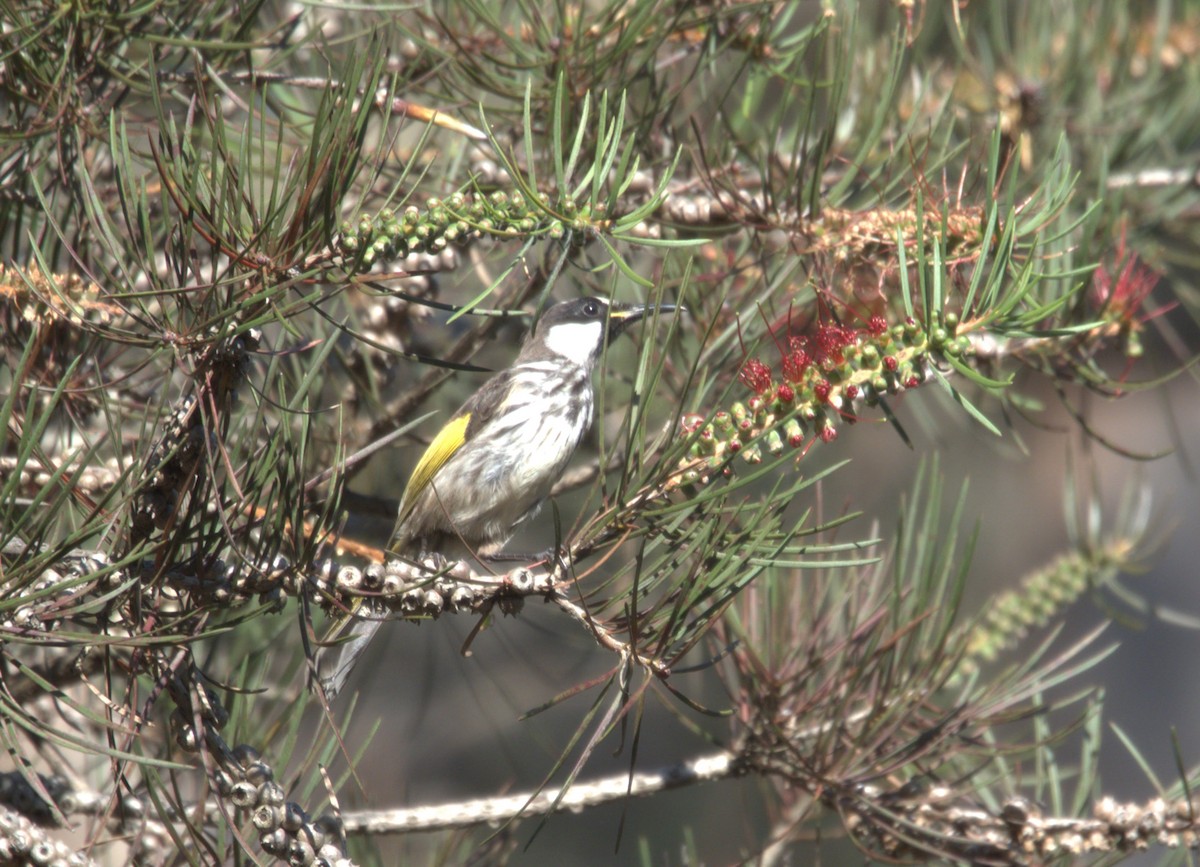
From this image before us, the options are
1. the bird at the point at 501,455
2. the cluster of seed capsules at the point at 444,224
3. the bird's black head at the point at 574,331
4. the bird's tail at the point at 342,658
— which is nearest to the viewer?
the cluster of seed capsules at the point at 444,224

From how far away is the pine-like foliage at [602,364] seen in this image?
36.8 inches

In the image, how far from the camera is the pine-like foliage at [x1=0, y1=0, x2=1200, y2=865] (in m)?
0.93

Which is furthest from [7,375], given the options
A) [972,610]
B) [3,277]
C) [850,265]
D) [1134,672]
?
[1134,672]

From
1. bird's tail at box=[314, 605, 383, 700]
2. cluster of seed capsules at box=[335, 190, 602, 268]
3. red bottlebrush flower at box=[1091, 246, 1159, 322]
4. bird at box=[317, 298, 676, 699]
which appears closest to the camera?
cluster of seed capsules at box=[335, 190, 602, 268]

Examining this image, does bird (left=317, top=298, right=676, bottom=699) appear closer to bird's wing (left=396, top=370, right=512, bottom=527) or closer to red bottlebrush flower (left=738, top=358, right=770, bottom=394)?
bird's wing (left=396, top=370, right=512, bottom=527)

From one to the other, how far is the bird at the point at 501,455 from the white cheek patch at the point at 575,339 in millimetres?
75

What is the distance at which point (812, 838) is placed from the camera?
4.83 feet

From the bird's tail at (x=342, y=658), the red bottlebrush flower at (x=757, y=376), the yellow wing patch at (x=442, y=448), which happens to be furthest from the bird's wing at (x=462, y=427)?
the red bottlebrush flower at (x=757, y=376)

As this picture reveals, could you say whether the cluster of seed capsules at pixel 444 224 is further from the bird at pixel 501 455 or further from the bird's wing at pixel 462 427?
the bird's wing at pixel 462 427

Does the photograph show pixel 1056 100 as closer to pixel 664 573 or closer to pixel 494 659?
pixel 664 573

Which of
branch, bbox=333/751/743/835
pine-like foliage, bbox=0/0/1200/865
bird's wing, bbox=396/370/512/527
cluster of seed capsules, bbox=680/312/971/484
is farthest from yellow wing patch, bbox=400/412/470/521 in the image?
cluster of seed capsules, bbox=680/312/971/484

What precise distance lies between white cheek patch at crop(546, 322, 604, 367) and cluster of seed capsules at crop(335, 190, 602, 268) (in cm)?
131

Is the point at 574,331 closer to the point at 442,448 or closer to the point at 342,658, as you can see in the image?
the point at 442,448

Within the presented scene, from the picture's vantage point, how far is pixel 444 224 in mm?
888
